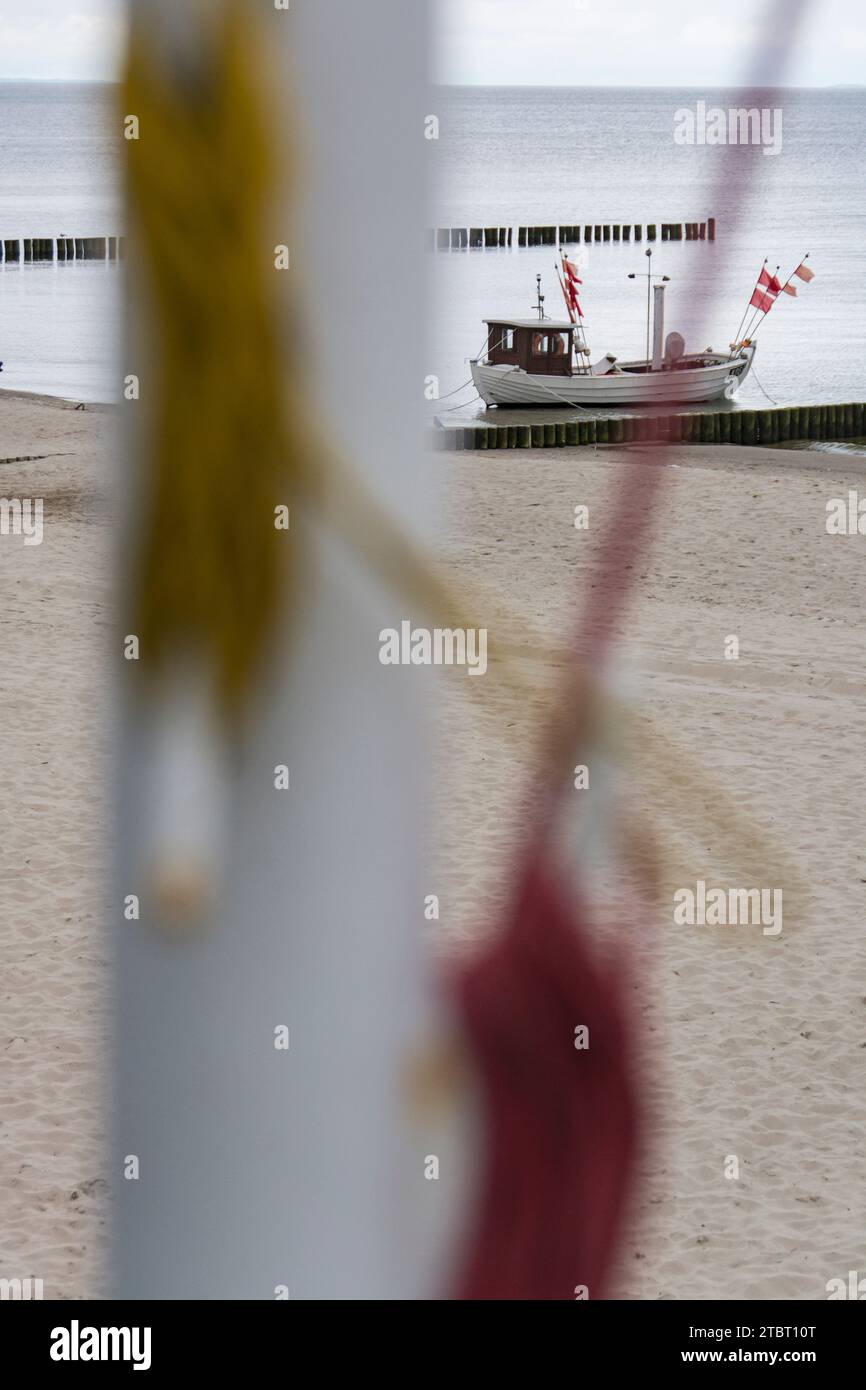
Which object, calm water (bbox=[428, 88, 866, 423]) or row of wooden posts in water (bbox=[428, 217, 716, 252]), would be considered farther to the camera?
row of wooden posts in water (bbox=[428, 217, 716, 252])

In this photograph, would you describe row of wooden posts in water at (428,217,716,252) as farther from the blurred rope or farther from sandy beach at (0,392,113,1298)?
the blurred rope

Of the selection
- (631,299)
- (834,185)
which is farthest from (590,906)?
(834,185)

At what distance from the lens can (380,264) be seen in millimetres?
277

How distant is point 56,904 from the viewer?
485cm

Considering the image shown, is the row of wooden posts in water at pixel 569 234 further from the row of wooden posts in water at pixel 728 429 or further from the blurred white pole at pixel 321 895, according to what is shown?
the blurred white pole at pixel 321 895

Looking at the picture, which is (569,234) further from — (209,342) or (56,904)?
(209,342)

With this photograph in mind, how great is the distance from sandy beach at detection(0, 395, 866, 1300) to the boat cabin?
12.4 meters

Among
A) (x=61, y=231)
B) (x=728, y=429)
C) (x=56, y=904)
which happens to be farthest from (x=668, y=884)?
(x=61, y=231)

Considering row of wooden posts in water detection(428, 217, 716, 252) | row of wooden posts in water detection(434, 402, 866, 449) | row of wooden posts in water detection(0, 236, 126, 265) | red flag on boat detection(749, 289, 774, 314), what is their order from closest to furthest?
1. red flag on boat detection(749, 289, 774, 314)
2. row of wooden posts in water detection(434, 402, 866, 449)
3. row of wooden posts in water detection(0, 236, 126, 265)
4. row of wooden posts in water detection(428, 217, 716, 252)

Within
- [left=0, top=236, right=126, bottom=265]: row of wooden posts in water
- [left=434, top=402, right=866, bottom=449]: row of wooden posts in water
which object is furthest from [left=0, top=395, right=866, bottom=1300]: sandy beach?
[left=0, top=236, right=126, bottom=265]: row of wooden posts in water

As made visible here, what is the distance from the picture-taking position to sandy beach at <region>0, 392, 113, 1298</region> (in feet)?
0.97

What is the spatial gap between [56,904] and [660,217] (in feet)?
172

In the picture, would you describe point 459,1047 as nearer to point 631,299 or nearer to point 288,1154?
point 288,1154

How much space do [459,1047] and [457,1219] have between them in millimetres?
35
